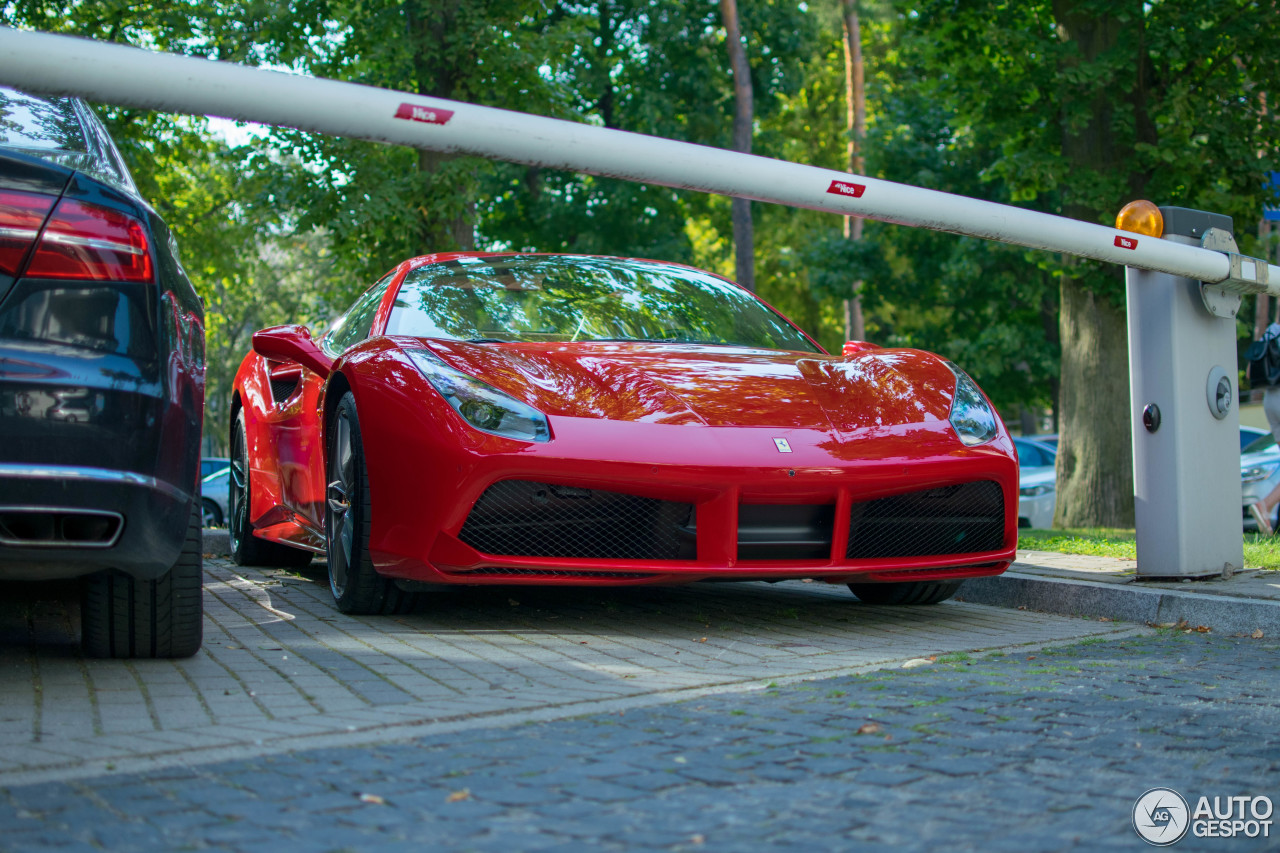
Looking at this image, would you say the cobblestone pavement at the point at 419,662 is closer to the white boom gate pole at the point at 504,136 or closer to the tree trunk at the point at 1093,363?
the white boom gate pole at the point at 504,136

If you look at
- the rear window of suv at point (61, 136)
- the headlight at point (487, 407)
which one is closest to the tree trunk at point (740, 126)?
the headlight at point (487, 407)

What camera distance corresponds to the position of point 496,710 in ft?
10.5

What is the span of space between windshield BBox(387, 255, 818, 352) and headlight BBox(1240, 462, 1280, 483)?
28.6 ft

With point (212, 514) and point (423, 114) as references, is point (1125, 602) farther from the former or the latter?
point (212, 514)

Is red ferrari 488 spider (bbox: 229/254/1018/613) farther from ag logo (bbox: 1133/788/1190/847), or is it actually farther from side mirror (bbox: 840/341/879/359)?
ag logo (bbox: 1133/788/1190/847)

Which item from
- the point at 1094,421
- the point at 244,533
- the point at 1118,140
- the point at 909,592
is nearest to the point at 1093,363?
the point at 1094,421

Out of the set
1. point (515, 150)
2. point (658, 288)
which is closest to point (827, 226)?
point (658, 288)

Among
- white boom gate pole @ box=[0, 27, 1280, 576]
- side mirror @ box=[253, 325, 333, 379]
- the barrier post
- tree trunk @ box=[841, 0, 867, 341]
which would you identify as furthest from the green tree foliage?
tree trunk @ box=[841, 0, 867, 341]

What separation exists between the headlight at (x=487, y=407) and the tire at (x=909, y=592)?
1806 millimetres

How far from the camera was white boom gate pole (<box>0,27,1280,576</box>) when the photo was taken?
3367mm

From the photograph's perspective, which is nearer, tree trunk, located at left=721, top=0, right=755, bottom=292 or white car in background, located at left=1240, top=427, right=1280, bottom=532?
white car in background, located at left=1240, top=427, right=1280, bottom=532

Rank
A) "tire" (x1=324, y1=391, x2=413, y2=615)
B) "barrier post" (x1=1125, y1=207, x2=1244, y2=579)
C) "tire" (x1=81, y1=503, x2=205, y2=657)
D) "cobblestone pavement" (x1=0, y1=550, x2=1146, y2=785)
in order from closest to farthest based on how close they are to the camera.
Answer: "cobblestone pavement" (x1=0, y1=550, x2=1146, y2=785)
"tire" (x1=81, y1=503, x2=205, y2=657)
"tire" (x1=324, y1=391, x2=413, y2=615)
"barrier post" (x1=1125, y1=207, x2=1244, y2=579)

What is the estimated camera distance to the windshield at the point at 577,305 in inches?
205

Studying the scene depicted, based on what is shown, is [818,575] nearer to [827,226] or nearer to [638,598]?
[638,598]
